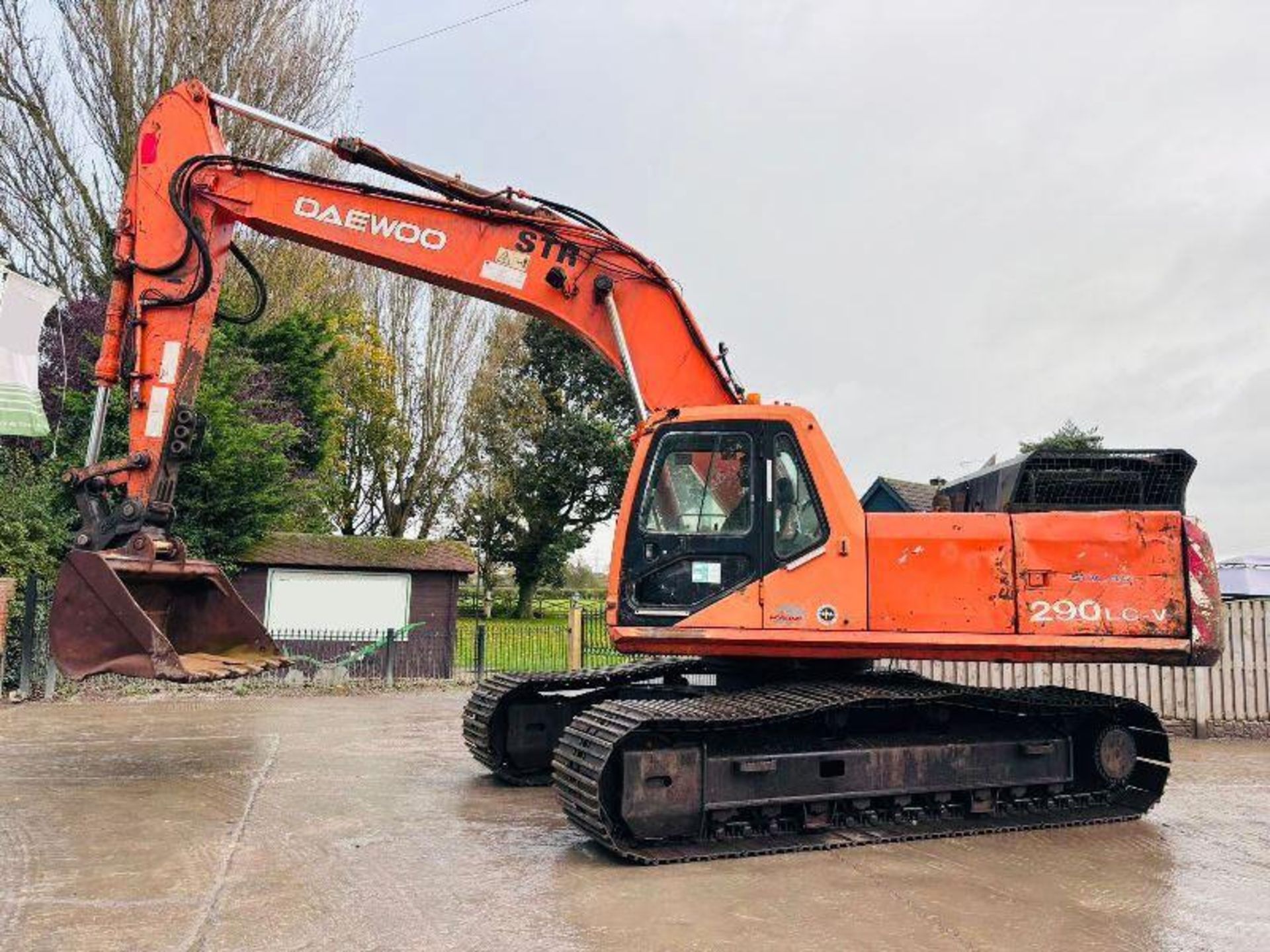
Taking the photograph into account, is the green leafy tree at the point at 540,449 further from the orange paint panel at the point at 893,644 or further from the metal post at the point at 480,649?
the orange paint panel at the point at 893,644

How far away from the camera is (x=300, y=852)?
5.16 m

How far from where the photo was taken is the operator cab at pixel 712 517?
18.8ft

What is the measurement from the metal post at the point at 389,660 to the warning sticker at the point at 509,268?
8.80 metres

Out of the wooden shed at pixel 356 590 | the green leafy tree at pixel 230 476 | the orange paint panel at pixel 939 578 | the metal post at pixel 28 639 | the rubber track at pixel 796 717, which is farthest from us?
the wooden shed at pixel 356 590

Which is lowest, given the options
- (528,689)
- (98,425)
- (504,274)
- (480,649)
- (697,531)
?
(480,649)

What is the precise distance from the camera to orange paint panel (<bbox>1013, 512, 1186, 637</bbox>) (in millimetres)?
5805

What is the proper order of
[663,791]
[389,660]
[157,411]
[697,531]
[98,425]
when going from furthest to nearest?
1. [389,660]
2. [157,411]
3. [98,425]
4. [697,531]
5. [663,791]

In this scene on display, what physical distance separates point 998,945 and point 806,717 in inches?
80.2

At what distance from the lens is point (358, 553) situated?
16.2m

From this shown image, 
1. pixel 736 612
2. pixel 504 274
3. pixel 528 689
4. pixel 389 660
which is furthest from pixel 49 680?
pixel 736 612

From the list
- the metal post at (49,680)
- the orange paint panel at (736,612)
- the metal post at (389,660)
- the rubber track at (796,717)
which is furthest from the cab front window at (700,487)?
the metal post at (389,660)

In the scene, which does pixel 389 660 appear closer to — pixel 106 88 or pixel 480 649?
pixel 480 649

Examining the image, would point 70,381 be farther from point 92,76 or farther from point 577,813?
point 577,813

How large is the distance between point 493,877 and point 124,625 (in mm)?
2594
